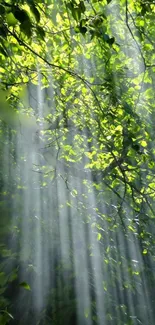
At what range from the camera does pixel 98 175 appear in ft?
12.4

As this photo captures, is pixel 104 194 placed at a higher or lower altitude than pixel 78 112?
lower

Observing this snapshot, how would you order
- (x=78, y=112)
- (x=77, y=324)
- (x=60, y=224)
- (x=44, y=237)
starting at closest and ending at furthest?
(x=77, y=324)
(x=44, y=237)
(x=60, y=224)
(x=78, y=112)

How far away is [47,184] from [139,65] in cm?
262

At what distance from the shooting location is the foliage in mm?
2432

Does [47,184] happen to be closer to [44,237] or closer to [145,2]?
[44,237]

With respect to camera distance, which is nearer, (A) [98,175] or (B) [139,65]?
(A) [98,175]

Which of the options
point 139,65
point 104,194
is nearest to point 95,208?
point 104,194

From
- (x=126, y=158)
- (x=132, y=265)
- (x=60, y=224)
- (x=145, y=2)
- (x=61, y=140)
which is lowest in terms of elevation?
(x=132, y=265)

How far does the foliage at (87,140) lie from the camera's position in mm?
2432

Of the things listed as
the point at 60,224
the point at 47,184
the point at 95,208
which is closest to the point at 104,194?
the point at 95,208

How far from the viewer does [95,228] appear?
3.65 meters

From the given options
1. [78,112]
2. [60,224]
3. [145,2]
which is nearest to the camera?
[145,2]

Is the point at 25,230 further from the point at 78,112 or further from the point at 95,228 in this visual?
the point at 78,112

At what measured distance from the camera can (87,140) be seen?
4066mm
